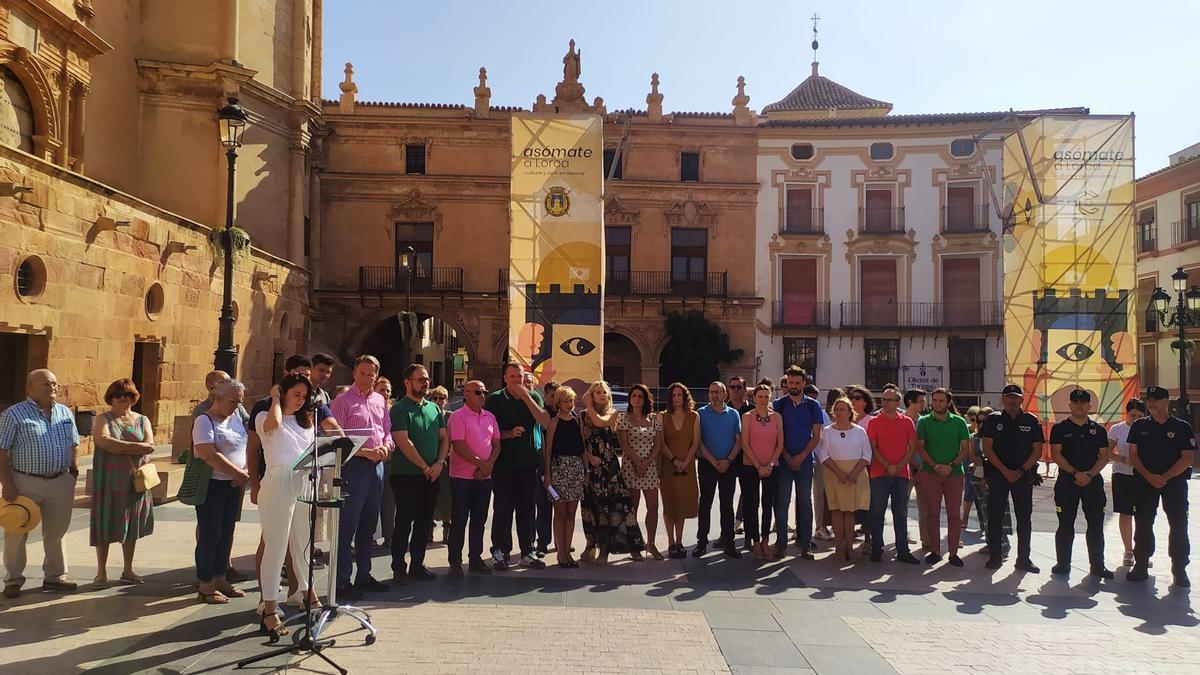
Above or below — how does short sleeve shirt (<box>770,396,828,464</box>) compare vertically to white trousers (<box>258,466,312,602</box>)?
above

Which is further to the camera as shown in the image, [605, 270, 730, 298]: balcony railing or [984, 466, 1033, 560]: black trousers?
[605, 270, 730, 298]: balcony railing

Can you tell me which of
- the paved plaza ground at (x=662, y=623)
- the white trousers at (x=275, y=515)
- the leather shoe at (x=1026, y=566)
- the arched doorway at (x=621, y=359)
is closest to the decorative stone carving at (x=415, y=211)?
the arched doorway at (x=621, y=359)

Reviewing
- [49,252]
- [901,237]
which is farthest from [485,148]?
[49,252]

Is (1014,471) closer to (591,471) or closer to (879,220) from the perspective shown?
(591,471)

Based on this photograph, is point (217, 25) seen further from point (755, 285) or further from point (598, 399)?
point (755, 285)

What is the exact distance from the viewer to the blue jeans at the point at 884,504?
709 cm

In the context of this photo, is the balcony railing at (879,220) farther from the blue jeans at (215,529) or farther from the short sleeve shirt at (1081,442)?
the blue jeans at (215,529)

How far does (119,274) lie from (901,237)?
78.9ft

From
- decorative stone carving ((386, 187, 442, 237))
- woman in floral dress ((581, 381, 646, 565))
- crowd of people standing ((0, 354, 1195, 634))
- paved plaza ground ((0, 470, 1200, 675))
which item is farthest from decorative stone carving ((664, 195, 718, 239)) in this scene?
paved plaza ground ((0, 470, 1200, 675))

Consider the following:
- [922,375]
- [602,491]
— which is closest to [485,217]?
[922,375]

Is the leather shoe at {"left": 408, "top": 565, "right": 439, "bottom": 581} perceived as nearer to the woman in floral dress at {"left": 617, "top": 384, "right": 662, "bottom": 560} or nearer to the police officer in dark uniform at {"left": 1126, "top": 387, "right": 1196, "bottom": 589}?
the woman in floral dress at {"left": 617, "top": 384, "right": 662, "bottom": 560}

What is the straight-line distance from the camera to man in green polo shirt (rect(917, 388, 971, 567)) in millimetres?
7082

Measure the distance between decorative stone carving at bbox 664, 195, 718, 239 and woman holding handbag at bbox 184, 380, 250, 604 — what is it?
23.2 meters

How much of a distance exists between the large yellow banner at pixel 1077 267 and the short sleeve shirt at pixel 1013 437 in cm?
810
